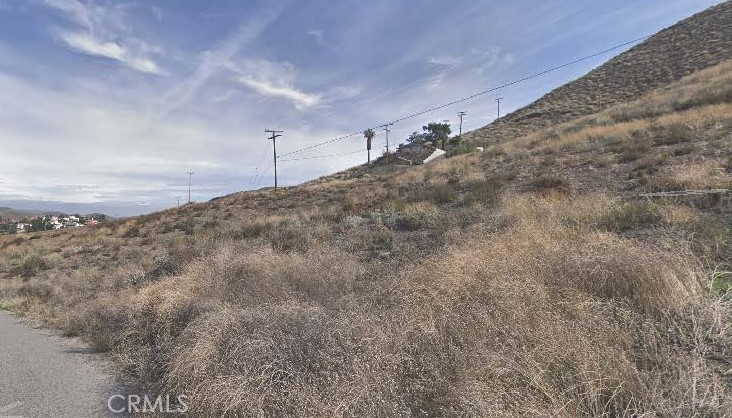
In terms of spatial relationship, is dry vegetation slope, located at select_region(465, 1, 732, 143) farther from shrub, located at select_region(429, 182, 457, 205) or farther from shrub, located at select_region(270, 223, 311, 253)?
shrub, located at select_region(270, 223, 311, 253)

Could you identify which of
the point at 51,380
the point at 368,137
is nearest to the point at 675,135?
the point at 51,380

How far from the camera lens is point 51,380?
16.3 ft

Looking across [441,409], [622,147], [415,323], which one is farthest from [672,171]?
[441,409]

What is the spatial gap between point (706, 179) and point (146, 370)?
1155 cm

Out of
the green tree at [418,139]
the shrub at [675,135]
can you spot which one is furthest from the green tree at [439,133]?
the shrub at [675,135]

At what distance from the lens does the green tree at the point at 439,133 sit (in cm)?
7044

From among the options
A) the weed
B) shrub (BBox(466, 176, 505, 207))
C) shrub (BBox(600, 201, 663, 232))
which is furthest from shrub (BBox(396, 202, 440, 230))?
shrub (BBox(600, 201, 663, 232))

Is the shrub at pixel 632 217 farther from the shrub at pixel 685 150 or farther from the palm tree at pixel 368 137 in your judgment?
the palm tree at pixel 368 137

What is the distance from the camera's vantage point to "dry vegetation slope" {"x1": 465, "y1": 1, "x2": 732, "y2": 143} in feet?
140

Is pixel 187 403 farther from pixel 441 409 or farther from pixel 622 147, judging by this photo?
pixel 622 147

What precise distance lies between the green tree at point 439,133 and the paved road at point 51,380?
6739 centimetres

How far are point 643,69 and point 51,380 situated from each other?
61.0 metres

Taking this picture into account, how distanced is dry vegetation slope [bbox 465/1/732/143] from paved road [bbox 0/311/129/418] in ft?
158

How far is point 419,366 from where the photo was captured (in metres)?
3.69
